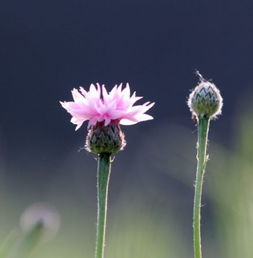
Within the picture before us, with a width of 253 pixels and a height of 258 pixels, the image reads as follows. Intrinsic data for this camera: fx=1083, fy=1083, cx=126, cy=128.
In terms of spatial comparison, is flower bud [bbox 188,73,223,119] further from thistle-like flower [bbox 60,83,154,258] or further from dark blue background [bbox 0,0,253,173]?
dark blue background [bbox 0,0,253,173]

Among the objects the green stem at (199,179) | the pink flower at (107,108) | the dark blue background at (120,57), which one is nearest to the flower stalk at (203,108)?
the green stem at (199,179)

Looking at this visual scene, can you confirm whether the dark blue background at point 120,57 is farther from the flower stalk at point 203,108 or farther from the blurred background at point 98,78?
the flower stalk at point 203,108

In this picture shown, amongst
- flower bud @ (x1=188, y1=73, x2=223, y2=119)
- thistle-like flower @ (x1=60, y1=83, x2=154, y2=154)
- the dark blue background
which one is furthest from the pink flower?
the dark blue background

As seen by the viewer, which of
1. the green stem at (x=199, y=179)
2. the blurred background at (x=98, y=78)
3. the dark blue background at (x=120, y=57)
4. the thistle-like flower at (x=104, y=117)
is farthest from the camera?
the dark blue background at (x=120, y=57)

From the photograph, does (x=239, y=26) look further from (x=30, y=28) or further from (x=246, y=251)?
(x=246, y=251)

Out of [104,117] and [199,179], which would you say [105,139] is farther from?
[199,179]

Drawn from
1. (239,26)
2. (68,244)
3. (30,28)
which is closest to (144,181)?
(68,244)

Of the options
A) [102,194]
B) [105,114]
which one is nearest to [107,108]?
[105,114]
